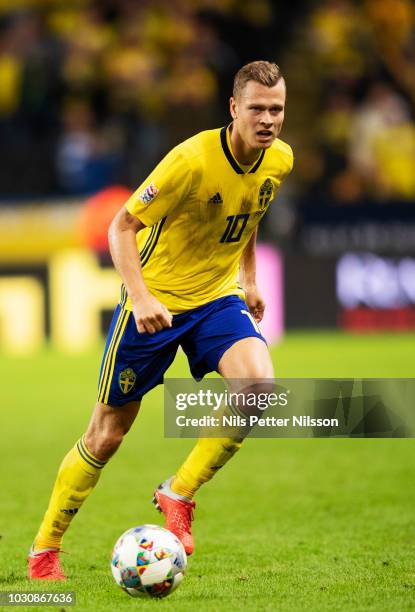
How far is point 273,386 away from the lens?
15.6ft

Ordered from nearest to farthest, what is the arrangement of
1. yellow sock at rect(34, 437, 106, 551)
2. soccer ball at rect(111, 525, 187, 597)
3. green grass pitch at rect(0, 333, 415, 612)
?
soccer ball at rect(111, 525, 187, 597) < green grass pitch at rect(0, 333, 415, 612) < yellow sock at rect(34, 437, 106, 551)

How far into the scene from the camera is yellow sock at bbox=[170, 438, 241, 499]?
4961mm

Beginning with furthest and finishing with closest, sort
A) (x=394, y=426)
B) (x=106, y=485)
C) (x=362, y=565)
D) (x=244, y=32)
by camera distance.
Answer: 1. (x=244, y=32)
2. (x=106, y=485)
3. (x=394, y=426)
4. (x=362, y=565)

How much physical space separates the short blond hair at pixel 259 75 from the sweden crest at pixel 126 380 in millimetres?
1169

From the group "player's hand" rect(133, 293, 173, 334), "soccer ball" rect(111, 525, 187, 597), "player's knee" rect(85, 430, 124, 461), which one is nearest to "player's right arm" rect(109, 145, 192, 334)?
"player's hand" rect(133, 293, 173, 334)

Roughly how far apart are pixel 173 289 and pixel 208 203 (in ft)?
1.29

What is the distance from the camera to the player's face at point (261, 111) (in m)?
4.73

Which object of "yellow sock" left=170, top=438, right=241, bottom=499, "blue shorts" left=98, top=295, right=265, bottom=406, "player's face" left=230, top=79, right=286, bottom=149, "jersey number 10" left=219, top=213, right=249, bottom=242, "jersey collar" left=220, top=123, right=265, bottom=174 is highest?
"player's face" left=230, top=79, right=286, bottom=149

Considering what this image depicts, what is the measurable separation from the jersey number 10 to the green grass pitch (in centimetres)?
135

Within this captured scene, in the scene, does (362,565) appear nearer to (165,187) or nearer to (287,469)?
(165,187)

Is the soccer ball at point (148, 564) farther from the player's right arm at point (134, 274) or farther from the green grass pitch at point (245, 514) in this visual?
the player's right arm at point (134, 274)

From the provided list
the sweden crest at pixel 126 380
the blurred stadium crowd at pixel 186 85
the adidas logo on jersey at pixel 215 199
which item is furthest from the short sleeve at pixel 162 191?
the blurred stadium crowd at pixel 186 85

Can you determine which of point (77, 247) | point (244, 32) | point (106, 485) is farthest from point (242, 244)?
point (244, 32)

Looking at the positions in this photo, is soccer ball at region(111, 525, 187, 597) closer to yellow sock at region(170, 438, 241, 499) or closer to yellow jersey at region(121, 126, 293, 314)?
yellow sock at region(170, 438, 241, 499)
